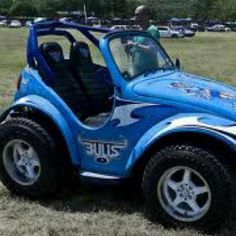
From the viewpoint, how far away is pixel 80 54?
6770mm

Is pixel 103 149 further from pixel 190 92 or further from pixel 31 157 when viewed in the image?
pixel 190 92

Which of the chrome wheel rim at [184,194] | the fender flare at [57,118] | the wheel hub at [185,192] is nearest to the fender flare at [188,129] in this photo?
the chrome wheel rim at [184,194]

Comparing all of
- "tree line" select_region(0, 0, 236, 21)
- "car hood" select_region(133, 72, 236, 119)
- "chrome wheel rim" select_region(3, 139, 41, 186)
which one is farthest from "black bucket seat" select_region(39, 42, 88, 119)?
"tree line" select_region(0, 0, 236, 21)

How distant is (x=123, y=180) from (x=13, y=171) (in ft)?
3.96

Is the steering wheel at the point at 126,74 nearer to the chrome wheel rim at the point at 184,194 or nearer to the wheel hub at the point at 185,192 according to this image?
the chrome wheel rim at the point at 184,194

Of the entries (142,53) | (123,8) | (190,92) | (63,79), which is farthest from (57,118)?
(123,8)

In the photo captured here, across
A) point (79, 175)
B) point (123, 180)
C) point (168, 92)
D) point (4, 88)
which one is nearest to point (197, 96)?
point (168, 92)

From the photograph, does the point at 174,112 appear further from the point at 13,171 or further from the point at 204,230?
the point at 13,171

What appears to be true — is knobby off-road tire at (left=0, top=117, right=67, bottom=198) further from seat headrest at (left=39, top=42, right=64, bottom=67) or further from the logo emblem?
seat headrest at (left=39, top=42, right=64, bottom=67)

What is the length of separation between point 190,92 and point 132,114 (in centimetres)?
54

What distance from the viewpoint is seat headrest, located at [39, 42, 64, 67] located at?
6547mm

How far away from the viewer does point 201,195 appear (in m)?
5.35

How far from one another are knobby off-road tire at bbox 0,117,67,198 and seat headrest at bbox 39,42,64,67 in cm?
68

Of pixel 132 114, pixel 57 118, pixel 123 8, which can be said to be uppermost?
pixel 132 114
